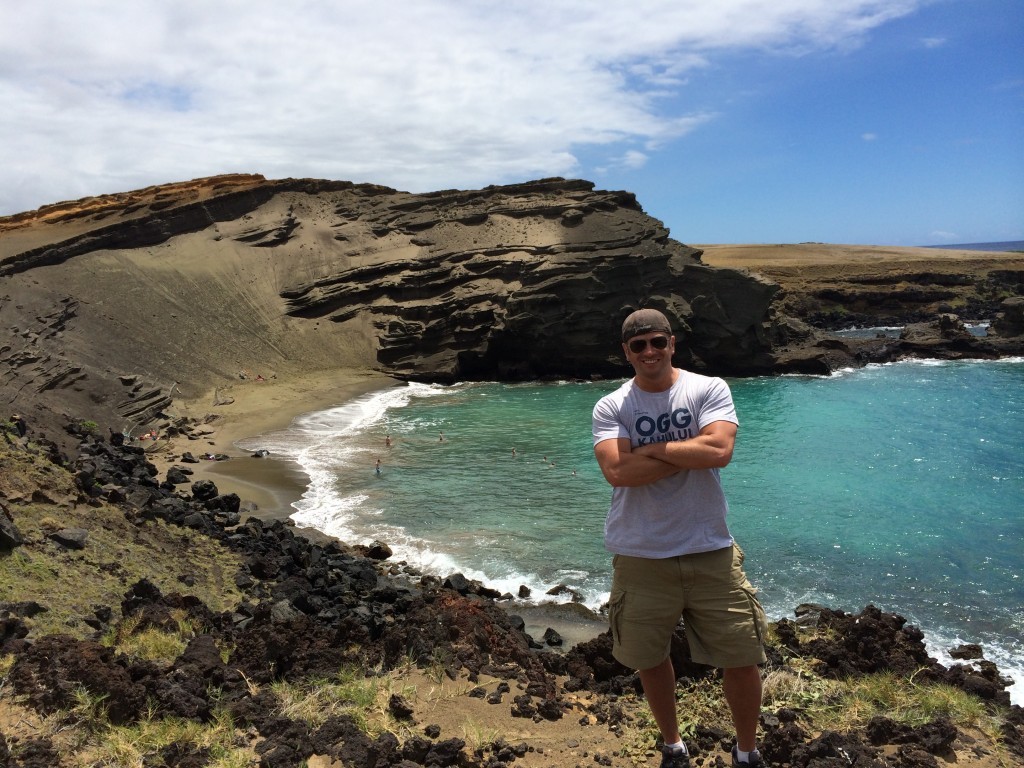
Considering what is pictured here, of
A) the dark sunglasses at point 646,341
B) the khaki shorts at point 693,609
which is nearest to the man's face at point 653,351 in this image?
the dark sunglasses at point 646,341

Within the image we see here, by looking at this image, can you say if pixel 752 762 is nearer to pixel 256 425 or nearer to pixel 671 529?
pixel 671 529

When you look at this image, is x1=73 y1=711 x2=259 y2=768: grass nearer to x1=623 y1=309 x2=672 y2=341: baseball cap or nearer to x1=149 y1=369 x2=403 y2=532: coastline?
x1=623 y1=309 x2=672 y2=341: baseball cap

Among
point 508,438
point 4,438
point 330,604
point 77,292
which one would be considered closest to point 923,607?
point 330,604

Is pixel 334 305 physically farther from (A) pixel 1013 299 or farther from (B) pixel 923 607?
(A) pixel 1013 299

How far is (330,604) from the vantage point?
10.7 metres

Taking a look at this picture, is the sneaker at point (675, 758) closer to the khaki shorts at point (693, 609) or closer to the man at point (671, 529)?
the man at point (671, 529)

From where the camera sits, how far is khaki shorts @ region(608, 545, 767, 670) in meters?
4.60

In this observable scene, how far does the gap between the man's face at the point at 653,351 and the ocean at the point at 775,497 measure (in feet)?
26.1

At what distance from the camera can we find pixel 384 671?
287 inches

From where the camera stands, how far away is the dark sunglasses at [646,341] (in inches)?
187

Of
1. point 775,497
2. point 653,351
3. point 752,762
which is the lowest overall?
point 775,497

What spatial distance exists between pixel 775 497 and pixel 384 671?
13.4 meters

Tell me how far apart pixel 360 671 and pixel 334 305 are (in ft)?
114

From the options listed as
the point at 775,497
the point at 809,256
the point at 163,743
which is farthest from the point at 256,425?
the point at 809,256
